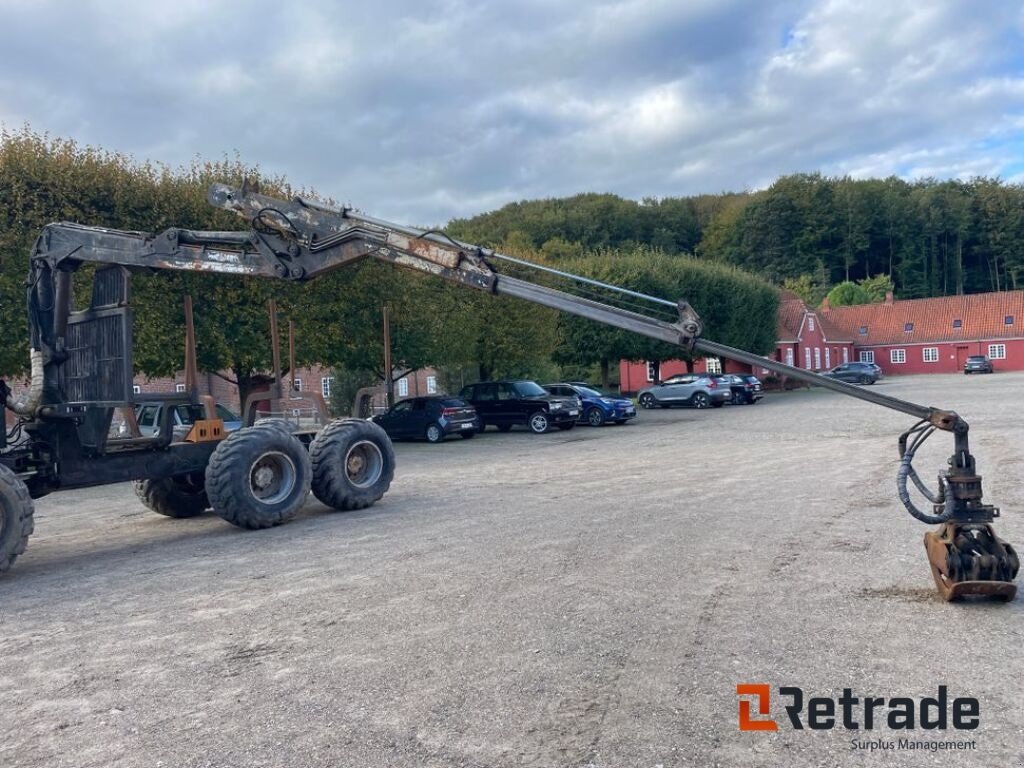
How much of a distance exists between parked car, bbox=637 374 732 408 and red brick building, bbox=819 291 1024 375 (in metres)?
42.0

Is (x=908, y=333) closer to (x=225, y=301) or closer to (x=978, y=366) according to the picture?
(x=978, y=366)

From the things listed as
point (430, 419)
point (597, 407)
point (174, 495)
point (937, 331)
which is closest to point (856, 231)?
point (937, 331)

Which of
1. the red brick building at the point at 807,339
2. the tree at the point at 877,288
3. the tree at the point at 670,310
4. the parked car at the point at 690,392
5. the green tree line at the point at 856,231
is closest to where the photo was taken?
the parked car at the point at 690,392

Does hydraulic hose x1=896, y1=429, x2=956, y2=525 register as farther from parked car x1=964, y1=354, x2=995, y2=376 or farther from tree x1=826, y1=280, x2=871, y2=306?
tree x1=826, y1=280, x2=871, y2=306

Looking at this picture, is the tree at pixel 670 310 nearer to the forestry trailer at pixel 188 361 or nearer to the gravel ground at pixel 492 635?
the forestry trailer at pixel 188 361

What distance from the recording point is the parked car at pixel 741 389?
38281mm

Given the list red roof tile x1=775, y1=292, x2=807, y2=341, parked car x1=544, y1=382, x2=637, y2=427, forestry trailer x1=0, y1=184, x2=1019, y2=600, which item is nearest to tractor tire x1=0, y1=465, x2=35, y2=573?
forestry trailer x1=0, y1=184, x2=1019, y2=600

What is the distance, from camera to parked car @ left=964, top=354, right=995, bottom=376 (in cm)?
6266

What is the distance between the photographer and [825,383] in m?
7.32

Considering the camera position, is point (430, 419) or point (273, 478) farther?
point (430, 419)

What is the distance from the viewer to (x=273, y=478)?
1089cm

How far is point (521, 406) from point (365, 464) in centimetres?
1531

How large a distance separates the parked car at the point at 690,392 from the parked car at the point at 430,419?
14.7 meters

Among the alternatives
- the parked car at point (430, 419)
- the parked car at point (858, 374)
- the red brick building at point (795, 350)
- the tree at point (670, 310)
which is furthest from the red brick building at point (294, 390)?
the parked car at point (858, 374)
